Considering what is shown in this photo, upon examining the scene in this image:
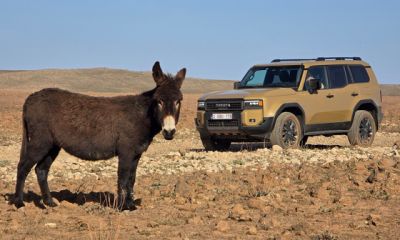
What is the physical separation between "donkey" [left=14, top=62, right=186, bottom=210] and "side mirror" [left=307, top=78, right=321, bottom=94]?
8347mm

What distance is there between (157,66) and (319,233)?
3.01 m

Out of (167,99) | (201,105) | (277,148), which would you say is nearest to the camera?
(167,99)

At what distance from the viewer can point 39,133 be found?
9797mm

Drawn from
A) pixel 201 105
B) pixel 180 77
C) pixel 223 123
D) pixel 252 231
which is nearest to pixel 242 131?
pixel 223 123

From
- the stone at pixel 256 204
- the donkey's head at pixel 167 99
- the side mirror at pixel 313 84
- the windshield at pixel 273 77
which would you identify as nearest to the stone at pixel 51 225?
the donkey's head at pixel 167 99

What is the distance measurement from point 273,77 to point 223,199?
8.22m

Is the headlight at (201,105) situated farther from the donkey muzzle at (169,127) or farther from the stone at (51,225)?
the stone at (51,225)

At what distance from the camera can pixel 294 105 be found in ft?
57.4

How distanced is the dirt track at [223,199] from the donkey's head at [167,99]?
3.81ft

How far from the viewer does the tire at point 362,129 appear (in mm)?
19125

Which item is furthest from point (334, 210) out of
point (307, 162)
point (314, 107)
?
point (314, 107)

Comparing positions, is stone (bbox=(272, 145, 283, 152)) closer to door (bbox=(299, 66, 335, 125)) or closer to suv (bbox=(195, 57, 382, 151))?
suv (bbox=(195, 57, 382, 151))

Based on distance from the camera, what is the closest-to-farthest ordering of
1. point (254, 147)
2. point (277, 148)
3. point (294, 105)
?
point (277, 148), point (294, 105), point (254, 147)

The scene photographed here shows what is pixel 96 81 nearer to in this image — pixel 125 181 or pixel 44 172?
pixel 44 172
